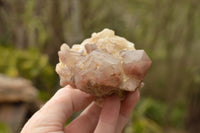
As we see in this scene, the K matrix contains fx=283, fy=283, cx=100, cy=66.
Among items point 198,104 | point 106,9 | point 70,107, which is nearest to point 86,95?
point 70,107

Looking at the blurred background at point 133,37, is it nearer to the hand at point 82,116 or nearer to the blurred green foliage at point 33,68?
the blurred green foliage at point 33,68

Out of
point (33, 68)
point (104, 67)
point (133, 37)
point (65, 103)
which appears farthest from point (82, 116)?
point (133, 37)

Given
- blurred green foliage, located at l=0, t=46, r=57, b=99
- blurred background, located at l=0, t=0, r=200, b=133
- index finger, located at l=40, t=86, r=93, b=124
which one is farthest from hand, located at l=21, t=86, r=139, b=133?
blurred green foliage, located at l=0, t=46, r=57, b=99

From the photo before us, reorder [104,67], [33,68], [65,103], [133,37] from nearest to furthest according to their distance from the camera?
[104,67]
[65,103]
[33,68]
[133,37]

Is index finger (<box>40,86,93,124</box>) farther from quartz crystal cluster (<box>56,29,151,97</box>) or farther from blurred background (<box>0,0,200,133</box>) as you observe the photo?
blurred background (<box>0,0,200,133</box>)

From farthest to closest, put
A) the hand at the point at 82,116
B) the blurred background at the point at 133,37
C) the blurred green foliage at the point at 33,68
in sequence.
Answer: the blurred green foliage at the point at 33,68
the blurred background at the point at 133,37
the hand at the point at 82,116

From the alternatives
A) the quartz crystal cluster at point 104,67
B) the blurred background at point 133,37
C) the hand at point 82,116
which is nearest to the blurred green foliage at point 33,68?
the blurred background at point 133,37

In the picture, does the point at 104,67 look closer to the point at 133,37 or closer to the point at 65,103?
the point at 65,103
